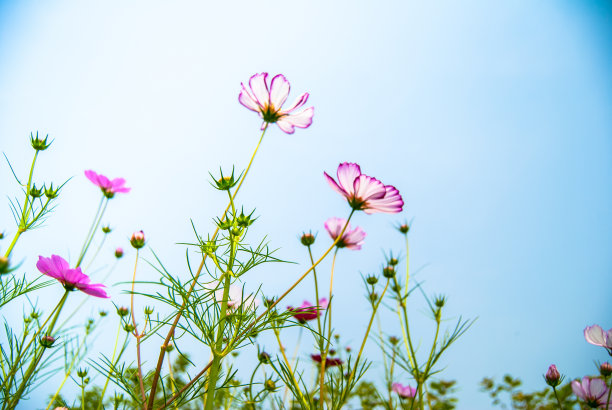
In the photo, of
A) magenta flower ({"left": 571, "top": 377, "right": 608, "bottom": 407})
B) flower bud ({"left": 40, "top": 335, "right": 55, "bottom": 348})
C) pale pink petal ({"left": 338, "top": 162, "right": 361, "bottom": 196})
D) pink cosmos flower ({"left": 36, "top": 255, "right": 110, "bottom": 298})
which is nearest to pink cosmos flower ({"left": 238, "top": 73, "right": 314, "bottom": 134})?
pale pink petal ({"left": 338, "top": 162, "right": 361, "bottom": 196})

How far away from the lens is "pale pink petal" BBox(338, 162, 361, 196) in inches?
31.4

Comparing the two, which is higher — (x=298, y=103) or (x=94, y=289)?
(x=298, y=103)

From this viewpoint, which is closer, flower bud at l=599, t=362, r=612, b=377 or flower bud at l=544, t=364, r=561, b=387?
flower bud at l=544, t=364, r=561, b=387

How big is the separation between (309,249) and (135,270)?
0.49 m

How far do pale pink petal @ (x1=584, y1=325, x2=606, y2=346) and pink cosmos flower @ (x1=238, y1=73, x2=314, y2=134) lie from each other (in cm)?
105

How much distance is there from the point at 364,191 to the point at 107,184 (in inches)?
31.3

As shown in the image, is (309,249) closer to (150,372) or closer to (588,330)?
(150,372)

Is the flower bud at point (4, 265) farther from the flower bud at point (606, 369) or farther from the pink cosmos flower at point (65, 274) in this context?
the flower bud at point (606, 369)

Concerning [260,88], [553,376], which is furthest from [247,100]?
[553,376]

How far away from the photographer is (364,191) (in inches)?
31.6

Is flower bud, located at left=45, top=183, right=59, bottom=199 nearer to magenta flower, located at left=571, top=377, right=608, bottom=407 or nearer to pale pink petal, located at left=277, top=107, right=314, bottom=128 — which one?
pale pink petal, located at left=277, top=107, right=314, bottom=128

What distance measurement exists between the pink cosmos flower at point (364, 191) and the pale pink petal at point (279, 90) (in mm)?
228

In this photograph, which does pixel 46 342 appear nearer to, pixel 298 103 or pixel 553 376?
pixel 298 103

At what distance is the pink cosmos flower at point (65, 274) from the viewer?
2.24 ft
